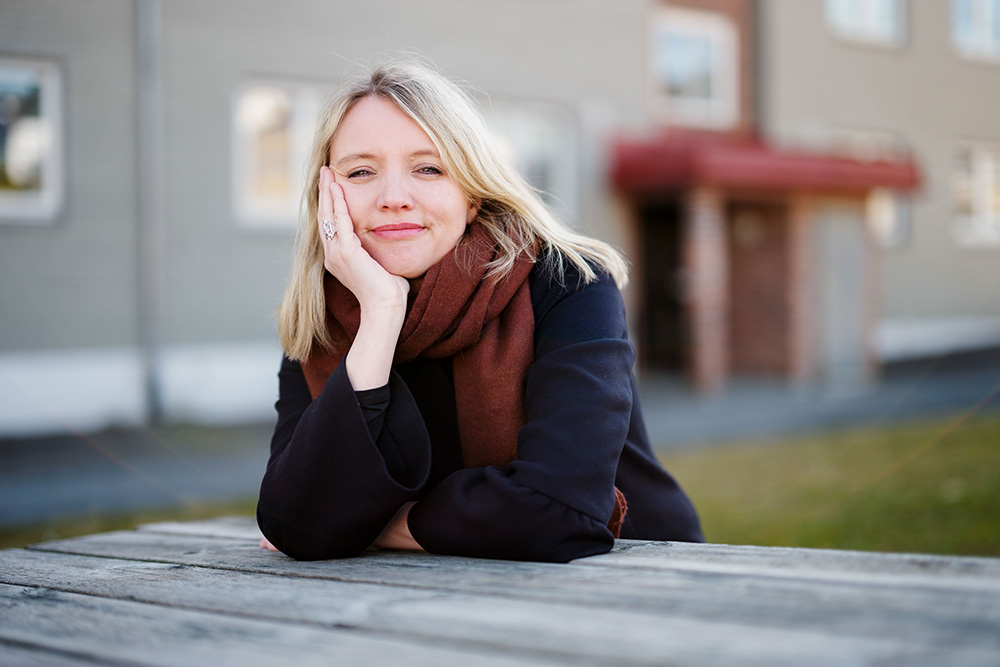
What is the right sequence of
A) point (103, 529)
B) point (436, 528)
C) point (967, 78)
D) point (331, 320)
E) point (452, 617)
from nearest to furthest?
1. point (452, 617)
2. point (436, 528)
3. point (331, 320)
4. point (103, 529)
5. point (967, 78)

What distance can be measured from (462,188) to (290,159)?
7.60m

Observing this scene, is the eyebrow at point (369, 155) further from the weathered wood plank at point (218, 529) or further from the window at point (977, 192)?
the window at point (977, 192)

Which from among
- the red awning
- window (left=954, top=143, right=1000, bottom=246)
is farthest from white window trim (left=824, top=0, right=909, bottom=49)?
window (left=954, top=143, right=1000, bottom=246)

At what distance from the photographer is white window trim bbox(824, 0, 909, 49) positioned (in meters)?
11.2

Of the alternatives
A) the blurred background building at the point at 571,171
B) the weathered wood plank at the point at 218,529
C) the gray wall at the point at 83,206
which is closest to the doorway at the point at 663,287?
the blurred background building at the point at 571,171

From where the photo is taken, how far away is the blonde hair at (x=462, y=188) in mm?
1790

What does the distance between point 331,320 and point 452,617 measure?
3.29 feet

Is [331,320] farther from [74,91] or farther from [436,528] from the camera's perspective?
[74,91]

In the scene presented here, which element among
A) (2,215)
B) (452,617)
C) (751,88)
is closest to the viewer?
(452,617)

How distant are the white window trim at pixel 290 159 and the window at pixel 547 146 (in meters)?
2.42

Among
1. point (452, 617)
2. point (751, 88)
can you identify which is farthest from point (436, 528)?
point (751, 88)

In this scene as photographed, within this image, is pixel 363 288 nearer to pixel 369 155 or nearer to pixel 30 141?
pixel 369 155

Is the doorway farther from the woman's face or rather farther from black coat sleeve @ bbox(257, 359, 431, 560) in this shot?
black coat sleeve @ bbox(257, 359, 431, 560)

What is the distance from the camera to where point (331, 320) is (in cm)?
191
